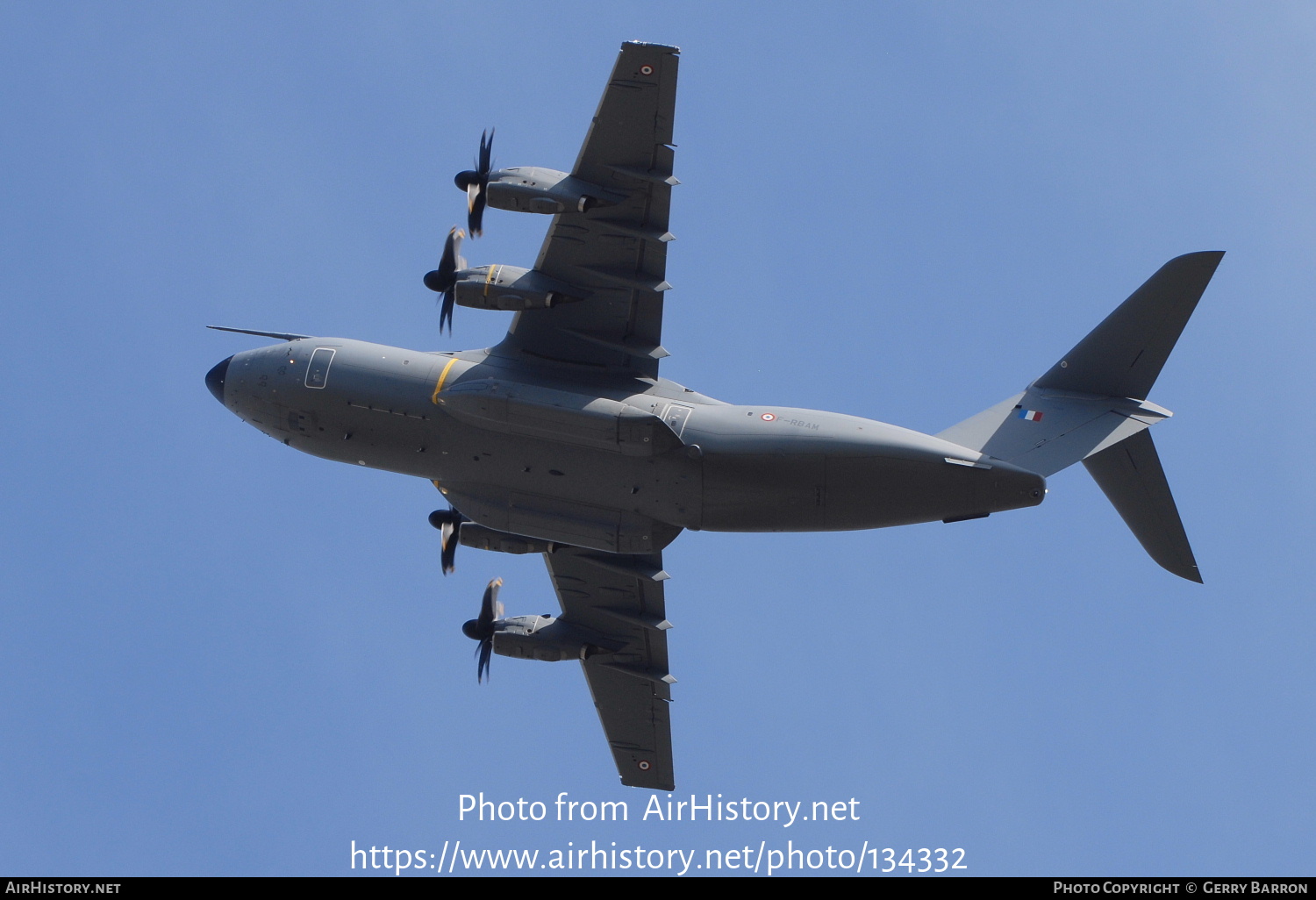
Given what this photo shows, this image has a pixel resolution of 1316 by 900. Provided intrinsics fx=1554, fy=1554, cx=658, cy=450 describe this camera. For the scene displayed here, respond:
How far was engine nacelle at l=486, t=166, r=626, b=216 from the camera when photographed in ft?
90.9

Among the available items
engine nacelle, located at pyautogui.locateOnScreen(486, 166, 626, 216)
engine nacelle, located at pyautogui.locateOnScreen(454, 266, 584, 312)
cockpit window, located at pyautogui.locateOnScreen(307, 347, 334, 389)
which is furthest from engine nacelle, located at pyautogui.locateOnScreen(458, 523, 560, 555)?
engine nacelle, located at pyautogui.locateOnScreen(486, 166, 626, 216)

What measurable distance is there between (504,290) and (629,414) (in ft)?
11.1

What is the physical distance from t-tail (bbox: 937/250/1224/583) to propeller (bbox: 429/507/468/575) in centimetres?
1005

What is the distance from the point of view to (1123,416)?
28.0m

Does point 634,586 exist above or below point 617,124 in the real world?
below

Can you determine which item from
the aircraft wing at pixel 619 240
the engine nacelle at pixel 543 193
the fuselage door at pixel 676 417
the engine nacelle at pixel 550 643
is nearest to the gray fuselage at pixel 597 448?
the fuselage door at pixel 676 417

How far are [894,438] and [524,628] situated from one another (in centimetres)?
1018

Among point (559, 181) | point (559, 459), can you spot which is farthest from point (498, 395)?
point (559, 181)

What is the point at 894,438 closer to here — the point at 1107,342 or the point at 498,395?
the point at 1107,342

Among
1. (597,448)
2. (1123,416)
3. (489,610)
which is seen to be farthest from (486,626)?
(1123,416)

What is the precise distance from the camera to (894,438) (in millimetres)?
27469

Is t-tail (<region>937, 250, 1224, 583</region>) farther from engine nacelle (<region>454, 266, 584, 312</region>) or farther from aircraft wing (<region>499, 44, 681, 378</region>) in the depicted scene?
engine nacelle (<region>454, 266, 584, 312</region>)

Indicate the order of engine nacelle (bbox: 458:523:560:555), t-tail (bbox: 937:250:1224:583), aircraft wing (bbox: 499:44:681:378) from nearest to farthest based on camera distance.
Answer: aircraft wing (bbox: 499:44:681:378)
t-tail (bbox: 937:250:1224:583)
engine nacelle (bbox: 458:523:560:555)

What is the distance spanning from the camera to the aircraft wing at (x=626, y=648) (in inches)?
1278
